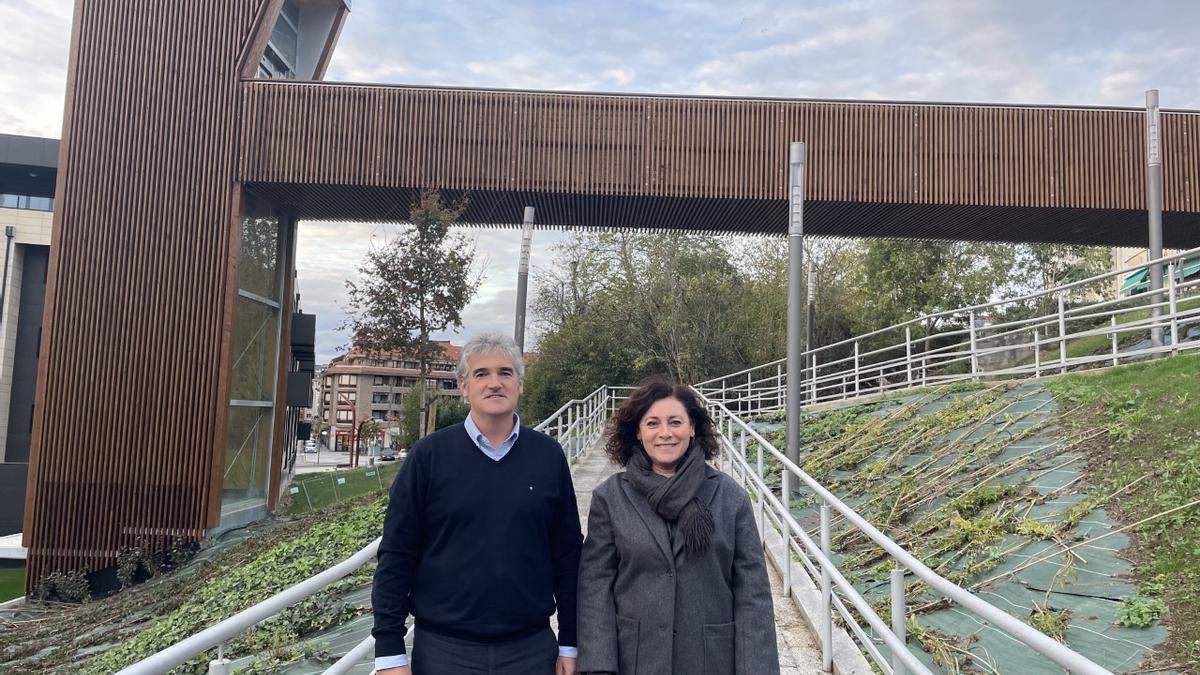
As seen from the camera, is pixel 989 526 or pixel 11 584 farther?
pixel 11 584

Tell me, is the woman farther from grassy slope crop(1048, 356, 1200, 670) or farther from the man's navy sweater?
grassy slope crop(1048, 356, 1200, 670)

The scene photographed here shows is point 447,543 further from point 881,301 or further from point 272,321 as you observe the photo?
point 881,301

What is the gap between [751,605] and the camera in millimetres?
2115

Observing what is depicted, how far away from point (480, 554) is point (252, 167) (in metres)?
10.6

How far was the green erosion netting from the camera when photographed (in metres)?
4.07

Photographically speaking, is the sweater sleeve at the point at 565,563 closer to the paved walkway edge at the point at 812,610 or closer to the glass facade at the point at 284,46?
the paved walkway edge at the point at 812,610

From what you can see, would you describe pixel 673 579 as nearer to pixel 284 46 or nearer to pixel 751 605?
pixel 751 605

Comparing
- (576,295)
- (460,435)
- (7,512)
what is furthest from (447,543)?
(576,295)

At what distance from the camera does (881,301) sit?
22.1 m

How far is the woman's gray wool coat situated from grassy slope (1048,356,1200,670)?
269 centimetres

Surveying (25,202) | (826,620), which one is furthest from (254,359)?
(25,202)

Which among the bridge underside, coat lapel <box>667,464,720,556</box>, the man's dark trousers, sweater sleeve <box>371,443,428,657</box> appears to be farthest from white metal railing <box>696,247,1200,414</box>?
sweater sleeve <box>371,443,428,657</box>

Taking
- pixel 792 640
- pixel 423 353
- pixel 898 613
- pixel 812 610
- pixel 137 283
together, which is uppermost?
pixel 137 283

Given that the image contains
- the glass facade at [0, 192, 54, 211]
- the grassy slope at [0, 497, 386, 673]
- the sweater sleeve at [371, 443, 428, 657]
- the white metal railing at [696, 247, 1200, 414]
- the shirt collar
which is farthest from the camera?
the glass facade at [0, 192, 54, 211]
